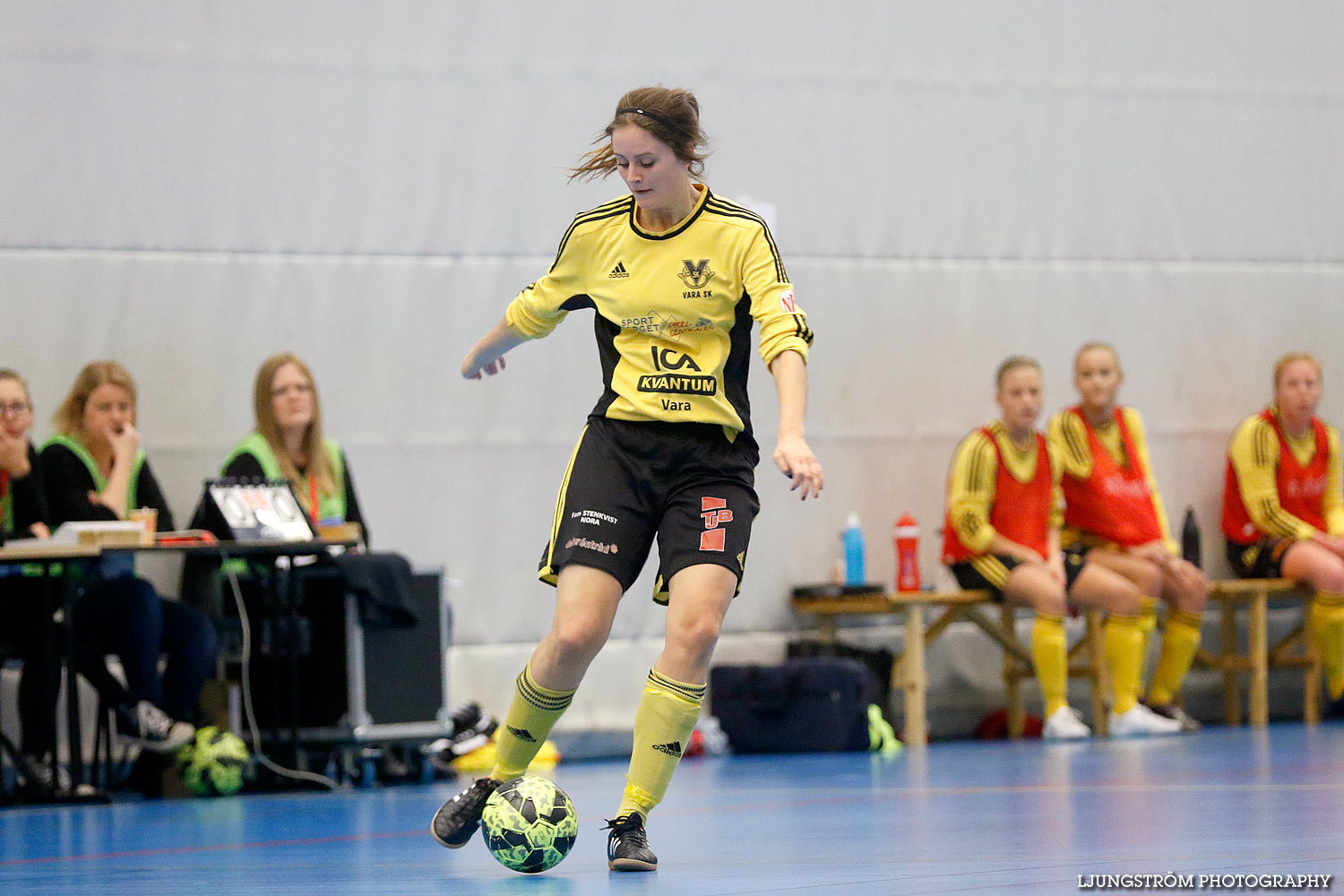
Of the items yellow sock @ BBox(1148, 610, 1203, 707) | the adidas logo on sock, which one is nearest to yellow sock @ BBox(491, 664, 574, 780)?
the adidas logo on sock

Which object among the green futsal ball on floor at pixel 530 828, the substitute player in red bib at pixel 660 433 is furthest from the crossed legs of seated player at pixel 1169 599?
the green futsal ball on floor at pixel 530 828

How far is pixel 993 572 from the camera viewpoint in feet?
27.1

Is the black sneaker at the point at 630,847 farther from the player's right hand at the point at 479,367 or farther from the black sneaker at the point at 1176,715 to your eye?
the black sneaker at the point at 1176,715

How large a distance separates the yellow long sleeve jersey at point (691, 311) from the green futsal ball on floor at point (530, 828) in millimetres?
899

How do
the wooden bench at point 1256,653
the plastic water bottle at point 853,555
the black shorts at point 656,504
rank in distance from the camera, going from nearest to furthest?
the black shorts at point 656,504
the plastic water bottle at point 853,555
the wooden bench at point 1256,653

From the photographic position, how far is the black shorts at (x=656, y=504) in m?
3.80

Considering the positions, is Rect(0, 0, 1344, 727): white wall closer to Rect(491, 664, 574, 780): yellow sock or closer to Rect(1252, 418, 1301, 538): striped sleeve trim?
Rect(1252, 418, 1301, 538): striped sleeve trim

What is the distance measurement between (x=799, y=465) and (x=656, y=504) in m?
0.53

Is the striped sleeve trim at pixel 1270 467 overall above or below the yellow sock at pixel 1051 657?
above

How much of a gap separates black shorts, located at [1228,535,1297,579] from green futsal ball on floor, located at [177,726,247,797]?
547 centimetres

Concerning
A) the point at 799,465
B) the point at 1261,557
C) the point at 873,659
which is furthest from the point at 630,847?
the point at 1261,557

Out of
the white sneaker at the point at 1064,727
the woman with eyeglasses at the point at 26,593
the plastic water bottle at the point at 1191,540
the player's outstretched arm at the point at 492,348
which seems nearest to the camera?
the player's outstretched arm at the point at 492,348

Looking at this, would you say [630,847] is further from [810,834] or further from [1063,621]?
[1063,621]

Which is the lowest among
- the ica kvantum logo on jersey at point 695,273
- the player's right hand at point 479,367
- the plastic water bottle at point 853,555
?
the plastic water bottle at point 853,555
